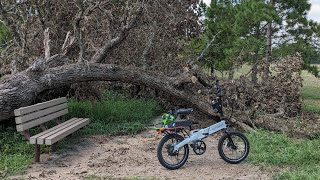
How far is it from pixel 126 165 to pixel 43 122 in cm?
156

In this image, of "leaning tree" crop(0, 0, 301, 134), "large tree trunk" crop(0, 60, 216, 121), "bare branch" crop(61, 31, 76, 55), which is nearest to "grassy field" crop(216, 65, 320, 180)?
"leaning tree" crop(0, 0, 301, 134)

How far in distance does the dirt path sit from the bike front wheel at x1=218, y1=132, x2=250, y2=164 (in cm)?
10

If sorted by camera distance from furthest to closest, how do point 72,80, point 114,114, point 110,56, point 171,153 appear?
point 110,56 < point 114,114 < point 72,80 < point 171,153

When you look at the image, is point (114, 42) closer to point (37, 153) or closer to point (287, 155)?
point (37, 153)

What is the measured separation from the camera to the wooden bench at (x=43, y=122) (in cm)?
535

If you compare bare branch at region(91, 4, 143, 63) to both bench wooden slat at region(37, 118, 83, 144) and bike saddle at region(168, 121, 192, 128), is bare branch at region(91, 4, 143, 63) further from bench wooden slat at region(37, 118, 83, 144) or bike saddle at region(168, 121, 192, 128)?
bike saddle at region(168, 121, 192, 128)

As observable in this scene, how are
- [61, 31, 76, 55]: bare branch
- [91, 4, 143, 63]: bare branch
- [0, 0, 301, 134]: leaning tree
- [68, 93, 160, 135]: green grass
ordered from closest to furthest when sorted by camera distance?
1. [0, 0, 301, 134]: leaning tree
2. [68, 93, 160, 135]: green grass
3. [91, 4, 143, 63]: bare branch
4. [61, 31, 76, 55]: bare branch

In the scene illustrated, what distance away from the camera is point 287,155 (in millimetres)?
5609

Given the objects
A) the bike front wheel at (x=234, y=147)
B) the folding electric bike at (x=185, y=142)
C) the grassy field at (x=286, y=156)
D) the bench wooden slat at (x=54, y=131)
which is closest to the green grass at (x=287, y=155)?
the grassy field at (x=286, y=156)

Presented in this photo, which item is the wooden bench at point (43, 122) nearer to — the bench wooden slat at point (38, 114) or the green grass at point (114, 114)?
the bench wooden slat at point (38, 114)

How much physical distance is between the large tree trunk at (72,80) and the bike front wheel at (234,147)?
2.43m

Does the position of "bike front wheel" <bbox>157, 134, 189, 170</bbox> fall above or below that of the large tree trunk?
below

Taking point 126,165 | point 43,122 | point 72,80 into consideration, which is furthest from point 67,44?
point 126,165

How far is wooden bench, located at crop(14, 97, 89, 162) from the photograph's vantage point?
535 centimetres
